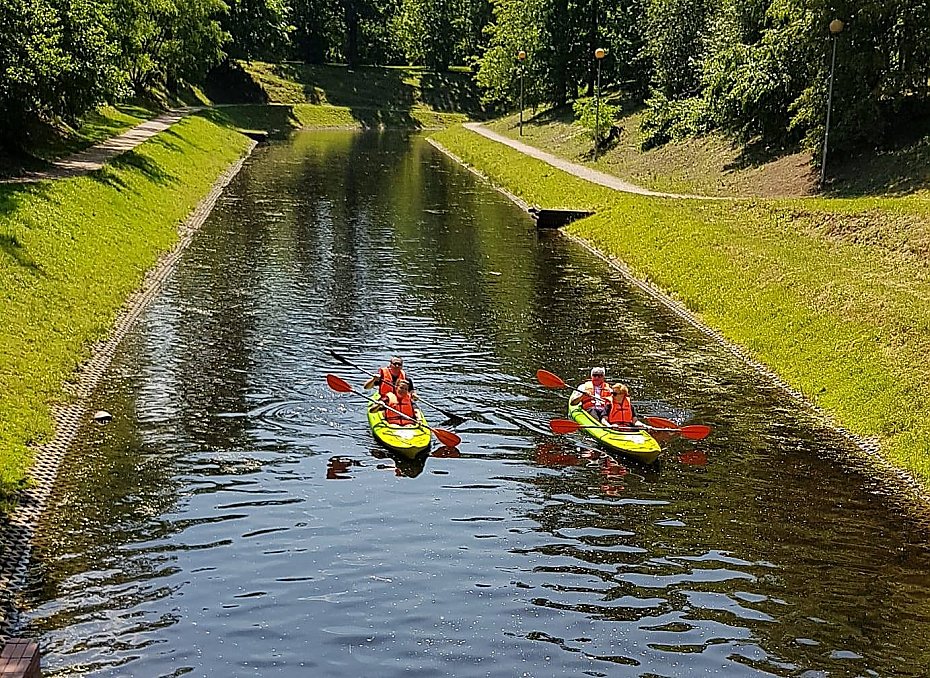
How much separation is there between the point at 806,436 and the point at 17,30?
2883 cm

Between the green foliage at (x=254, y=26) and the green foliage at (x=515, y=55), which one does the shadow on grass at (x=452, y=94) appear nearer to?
the green foliage at (x=515, y=55)

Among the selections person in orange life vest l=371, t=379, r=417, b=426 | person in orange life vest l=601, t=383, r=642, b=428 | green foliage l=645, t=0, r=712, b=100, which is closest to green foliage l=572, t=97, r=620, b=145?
green foliage l=645, t=0, r=712, b=100

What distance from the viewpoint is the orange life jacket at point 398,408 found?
818 inches

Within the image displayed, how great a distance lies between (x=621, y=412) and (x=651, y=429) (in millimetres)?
647

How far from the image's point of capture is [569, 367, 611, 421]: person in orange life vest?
21234mm

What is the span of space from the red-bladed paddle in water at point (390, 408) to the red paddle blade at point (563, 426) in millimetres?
1774

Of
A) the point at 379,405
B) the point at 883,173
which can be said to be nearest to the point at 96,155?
the point at 379,405

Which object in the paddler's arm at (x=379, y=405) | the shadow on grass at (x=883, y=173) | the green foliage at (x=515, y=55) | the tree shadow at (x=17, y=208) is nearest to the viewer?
the paddler's arm at (x=379, y=405)

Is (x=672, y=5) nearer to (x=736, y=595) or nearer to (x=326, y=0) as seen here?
(x=736, y=595)

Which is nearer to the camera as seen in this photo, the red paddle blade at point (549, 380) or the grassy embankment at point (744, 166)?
the red paddle blade at point (549, 380)

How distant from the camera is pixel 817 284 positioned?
29.3 m

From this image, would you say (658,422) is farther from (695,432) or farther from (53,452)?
(53,452)

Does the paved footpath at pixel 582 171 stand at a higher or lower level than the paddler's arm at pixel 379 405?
higher

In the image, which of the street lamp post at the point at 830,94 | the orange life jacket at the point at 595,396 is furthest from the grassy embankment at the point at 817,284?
the orange life jacket at the point at 595,396
